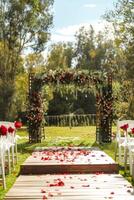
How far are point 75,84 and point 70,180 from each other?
9.88 metres

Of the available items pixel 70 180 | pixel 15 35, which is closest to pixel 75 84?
pixel 70 180

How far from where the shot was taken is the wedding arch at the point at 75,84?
1730 cm

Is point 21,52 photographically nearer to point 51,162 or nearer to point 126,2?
point 126,2

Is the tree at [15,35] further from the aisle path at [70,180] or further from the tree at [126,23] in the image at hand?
the aisle path at [70,180]

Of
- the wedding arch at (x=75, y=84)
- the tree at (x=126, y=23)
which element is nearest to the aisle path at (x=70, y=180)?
the wedding arch at (x=75, y=84)

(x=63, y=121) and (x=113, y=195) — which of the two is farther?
(x=63, y=121)

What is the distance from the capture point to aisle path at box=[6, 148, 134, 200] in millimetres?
6746

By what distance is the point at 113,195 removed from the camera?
6734mm

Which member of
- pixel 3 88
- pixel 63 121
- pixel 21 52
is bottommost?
pixel 63 121

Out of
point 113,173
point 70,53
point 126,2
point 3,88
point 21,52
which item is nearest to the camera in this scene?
point 113,173

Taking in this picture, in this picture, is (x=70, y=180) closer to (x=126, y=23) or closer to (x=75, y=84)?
(x=75, y=84)

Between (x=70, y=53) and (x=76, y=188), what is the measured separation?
4303 cm

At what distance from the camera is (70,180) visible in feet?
27.1

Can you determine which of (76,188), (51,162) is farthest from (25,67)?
(76,188)
